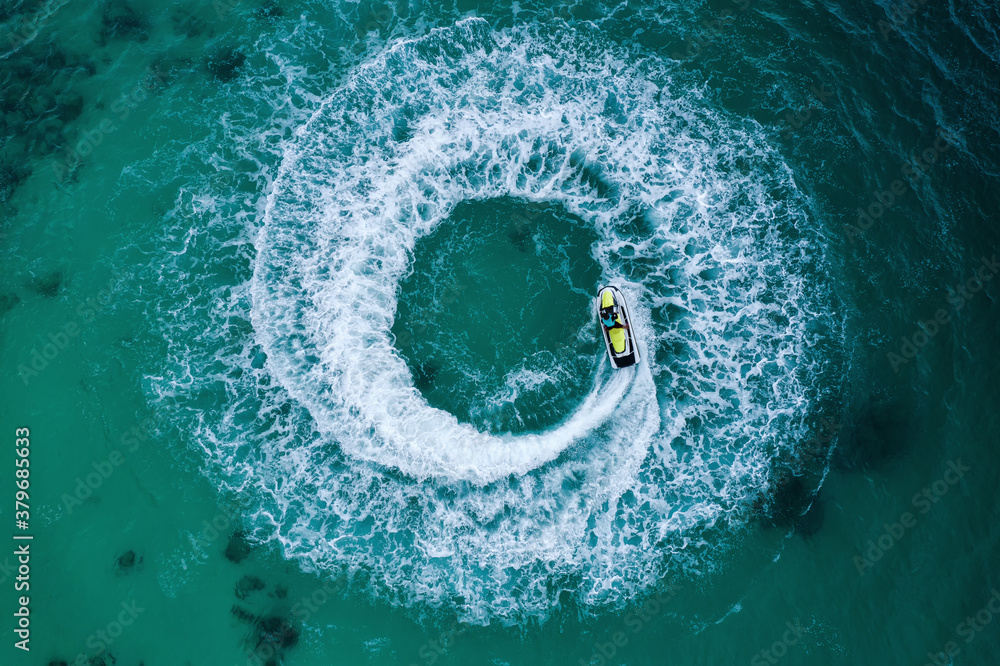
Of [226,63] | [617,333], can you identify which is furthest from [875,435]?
[226,63]

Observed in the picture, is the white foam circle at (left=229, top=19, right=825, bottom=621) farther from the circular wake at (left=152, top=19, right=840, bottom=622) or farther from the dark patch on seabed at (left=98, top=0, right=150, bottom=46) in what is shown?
the dark patch on seabed at (left=98, top=0, right=150, bottom=46)

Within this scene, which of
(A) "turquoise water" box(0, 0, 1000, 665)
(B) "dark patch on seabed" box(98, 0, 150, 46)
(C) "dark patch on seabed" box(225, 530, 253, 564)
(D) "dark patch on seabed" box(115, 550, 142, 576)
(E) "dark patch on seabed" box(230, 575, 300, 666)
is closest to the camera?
(E) "dark patch on seabed" box(230, 575, 300, 666)

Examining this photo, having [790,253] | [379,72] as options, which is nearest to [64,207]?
[379,72]

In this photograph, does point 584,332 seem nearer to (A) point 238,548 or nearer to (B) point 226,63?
(A) point 238,548

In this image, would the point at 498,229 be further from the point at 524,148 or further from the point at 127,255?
the point at 127,255

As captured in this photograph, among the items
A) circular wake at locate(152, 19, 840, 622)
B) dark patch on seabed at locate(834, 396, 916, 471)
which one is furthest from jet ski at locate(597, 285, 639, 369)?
dark patch on seabed at locate(834, 396, 916, 471)

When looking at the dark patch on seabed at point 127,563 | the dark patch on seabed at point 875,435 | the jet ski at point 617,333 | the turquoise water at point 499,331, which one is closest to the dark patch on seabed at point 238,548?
the turquoise water at point 499,331

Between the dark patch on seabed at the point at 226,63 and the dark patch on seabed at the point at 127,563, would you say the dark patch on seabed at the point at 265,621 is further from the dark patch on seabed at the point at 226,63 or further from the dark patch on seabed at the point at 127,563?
the dark patch on seabed at the point at 226,63
